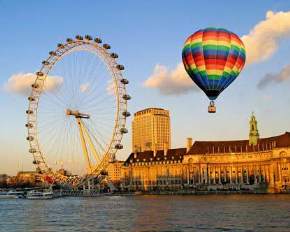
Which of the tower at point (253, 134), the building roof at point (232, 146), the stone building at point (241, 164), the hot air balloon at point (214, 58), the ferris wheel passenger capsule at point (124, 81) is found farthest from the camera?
the tower at point (253, 134)

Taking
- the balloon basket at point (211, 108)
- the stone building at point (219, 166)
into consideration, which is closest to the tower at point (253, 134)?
the stone building at point (219, 166)

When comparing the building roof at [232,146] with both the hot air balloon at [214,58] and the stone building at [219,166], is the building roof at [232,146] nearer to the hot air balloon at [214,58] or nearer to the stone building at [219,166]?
the stone building at [219,166]

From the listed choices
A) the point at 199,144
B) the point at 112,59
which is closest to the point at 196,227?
the point at 112,59

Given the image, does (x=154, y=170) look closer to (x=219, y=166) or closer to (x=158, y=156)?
(x=158, y=156)

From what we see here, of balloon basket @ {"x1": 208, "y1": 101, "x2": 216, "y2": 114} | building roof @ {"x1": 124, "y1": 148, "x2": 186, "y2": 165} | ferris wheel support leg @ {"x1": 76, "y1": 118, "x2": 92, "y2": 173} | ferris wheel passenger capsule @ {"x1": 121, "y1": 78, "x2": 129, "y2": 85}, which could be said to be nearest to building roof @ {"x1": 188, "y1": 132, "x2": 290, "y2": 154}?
building roof @ {"x1": 124, "y1": 148, "x2": 186, "y2": 165}

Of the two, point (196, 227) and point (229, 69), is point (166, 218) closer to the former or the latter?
point (196, 227)

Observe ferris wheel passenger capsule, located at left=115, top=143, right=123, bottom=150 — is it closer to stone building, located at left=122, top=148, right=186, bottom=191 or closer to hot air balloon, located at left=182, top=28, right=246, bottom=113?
hot air balloon, located at left=182, top=28, right=246, bottom=113

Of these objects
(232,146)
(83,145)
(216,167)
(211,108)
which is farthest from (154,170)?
(211,108)
